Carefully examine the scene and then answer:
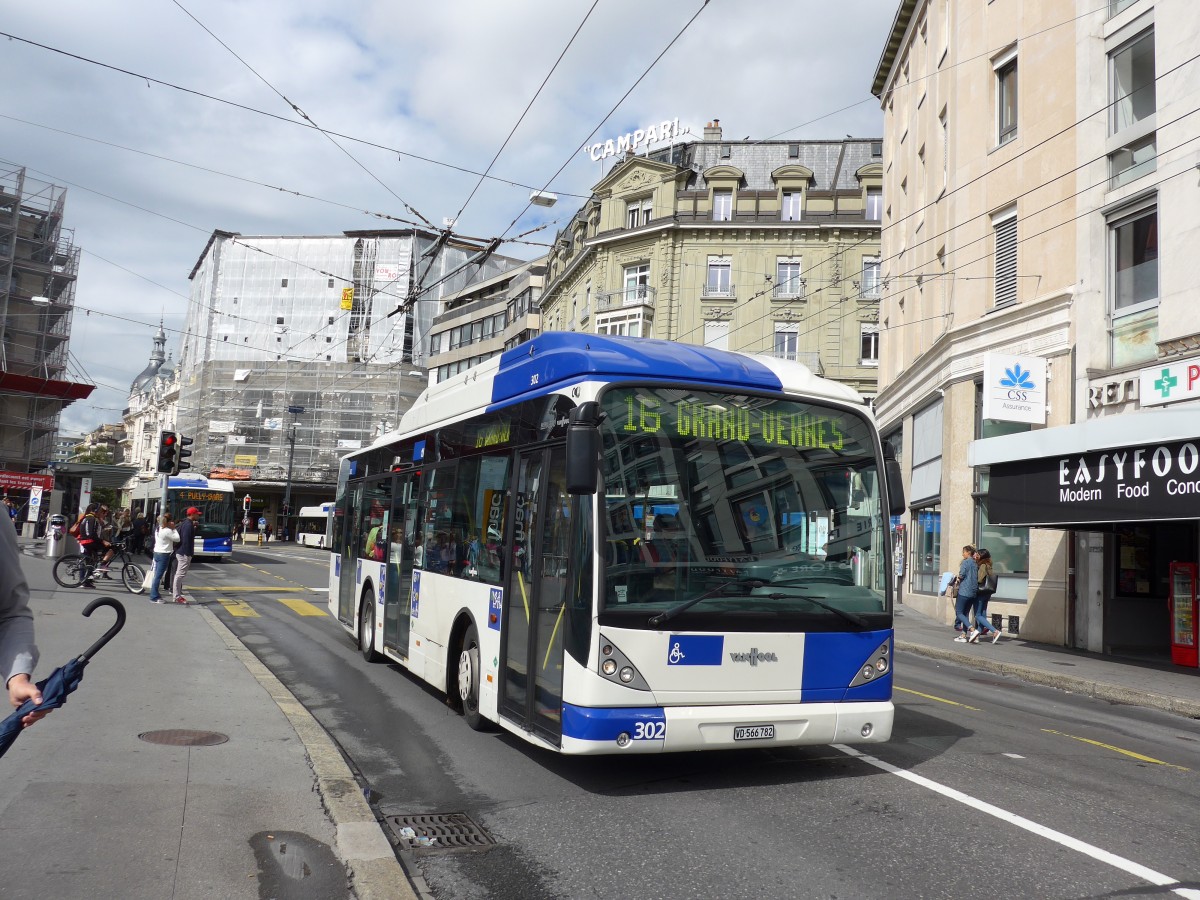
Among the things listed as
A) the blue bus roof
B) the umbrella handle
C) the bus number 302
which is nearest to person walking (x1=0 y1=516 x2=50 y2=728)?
the umbrella handle

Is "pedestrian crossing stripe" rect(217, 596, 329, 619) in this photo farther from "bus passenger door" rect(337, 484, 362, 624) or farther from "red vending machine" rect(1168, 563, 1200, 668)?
"red vending machine" rect(1168, 563, 1200, 668)

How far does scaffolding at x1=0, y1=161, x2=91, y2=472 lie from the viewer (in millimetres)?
55719

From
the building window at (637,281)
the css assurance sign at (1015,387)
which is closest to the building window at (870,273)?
the building window at (637,281)

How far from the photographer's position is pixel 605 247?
4900 centimetres

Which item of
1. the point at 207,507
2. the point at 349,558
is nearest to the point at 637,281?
the point at 207,507

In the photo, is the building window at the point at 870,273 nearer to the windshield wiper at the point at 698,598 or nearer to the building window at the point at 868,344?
the building window at the point at 868,344

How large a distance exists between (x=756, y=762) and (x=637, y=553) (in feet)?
6.88

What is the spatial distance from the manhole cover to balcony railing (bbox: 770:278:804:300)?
4050 cm

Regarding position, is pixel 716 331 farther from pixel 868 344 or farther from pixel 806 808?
pixel 806 808

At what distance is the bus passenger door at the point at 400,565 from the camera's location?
10.4 metres

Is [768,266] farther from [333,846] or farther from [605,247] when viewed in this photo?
[333,846]

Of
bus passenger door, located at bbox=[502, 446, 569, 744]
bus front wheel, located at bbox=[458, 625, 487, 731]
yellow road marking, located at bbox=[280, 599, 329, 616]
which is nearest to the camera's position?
bus passenger door, located at bbox=[502, 446, 569, 744]

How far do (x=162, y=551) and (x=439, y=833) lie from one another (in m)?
14.6

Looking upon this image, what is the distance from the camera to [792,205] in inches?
1828
